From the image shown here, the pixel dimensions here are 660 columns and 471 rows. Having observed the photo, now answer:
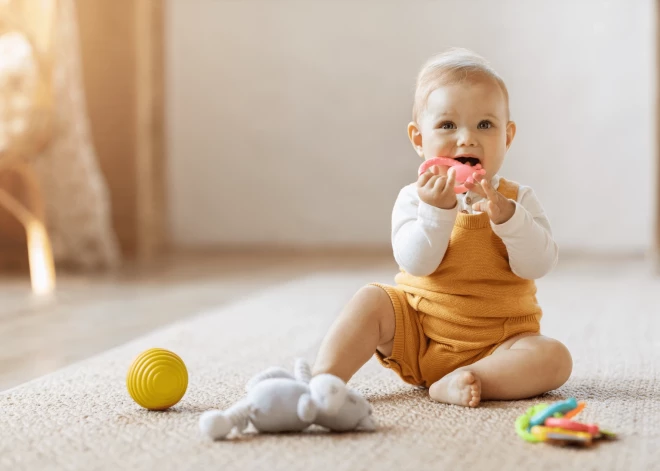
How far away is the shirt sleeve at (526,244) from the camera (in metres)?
0.94

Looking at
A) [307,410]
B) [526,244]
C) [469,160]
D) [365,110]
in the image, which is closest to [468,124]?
[469,160]

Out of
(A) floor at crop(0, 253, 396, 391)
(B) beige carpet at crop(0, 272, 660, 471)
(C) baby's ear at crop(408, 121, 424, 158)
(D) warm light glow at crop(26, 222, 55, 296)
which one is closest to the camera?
(B) beige carpet at crop(0, 272, 660, 471)

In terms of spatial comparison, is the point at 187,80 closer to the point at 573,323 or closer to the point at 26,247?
the point at 26,247

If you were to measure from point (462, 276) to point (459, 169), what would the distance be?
118mm

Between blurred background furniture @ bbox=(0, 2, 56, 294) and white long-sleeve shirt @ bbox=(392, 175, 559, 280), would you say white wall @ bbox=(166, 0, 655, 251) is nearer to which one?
blurred background furniture @ bbox=(0, 2, 56, 294)

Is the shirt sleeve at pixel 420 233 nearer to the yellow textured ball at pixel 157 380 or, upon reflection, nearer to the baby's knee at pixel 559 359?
the baby's knee at pixel 559 359

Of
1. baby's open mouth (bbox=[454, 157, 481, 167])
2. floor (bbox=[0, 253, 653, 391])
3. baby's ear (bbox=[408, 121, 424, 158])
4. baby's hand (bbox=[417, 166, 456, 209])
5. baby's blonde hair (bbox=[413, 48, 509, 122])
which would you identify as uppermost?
baby's blonde hair (bbox=[413, 48, 509, 122])

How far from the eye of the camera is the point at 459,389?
92 centimetres

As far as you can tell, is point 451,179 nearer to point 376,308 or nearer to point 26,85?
point 376,308

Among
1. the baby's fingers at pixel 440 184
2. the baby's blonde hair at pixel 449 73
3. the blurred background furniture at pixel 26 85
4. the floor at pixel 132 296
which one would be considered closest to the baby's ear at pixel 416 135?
the baby's blonde hair at pixel 449 73

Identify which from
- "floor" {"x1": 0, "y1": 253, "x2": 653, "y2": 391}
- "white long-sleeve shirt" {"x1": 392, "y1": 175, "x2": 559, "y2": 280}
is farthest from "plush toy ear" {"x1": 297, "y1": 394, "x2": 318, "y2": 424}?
"floor" {"x1": 0, "y1": 253, "x2": 653, "y2": 391}

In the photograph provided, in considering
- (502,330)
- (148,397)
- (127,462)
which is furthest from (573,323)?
(127,462)

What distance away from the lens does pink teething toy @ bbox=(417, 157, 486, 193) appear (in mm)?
938

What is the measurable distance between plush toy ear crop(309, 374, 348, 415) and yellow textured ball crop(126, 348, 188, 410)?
0.17m
